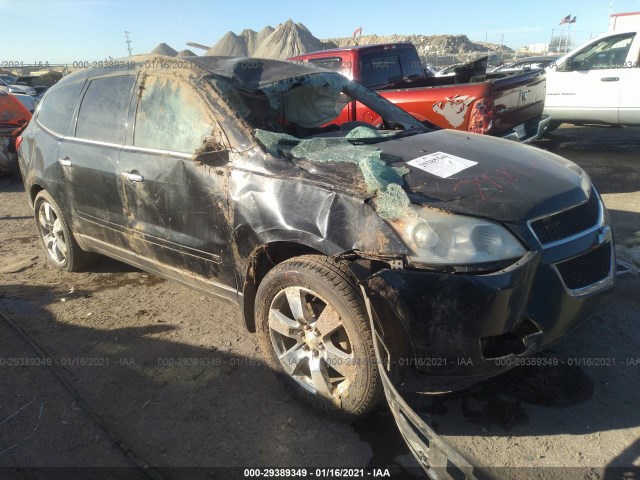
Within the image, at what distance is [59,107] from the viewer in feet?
14.3

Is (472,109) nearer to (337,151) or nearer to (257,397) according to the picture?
(337,151)

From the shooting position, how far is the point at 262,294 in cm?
274

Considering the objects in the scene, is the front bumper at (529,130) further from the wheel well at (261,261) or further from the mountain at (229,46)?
the mountain at (229,46)

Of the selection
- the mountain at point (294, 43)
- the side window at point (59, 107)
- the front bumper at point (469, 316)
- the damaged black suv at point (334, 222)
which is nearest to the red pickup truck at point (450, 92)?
the damaged black suv at point (334, 222)

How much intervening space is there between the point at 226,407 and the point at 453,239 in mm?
1577

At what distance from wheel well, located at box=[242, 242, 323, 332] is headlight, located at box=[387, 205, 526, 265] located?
Result: 1.98 feet

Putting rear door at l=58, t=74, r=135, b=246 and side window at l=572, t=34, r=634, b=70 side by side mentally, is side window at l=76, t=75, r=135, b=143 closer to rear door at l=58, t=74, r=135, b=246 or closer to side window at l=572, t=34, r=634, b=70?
rear door at l=58, t=74, r=135, b=246

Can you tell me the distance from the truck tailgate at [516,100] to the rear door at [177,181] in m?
3.90

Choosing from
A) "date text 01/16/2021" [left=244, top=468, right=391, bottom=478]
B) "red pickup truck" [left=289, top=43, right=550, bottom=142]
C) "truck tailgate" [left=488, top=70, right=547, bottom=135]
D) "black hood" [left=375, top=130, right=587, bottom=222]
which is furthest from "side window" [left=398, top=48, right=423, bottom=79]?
"date text 01/16/2021" [left=244, top=468, right=391, bottom=478]

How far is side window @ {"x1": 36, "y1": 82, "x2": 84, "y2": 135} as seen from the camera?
13.7 feet

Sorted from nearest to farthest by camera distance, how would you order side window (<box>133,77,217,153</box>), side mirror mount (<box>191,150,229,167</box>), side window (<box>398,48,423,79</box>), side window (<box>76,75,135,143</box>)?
side mirror mount (<box>191,150,229,167</box>) → side window (<box>133,77,217,153</box>) → side window (<box>76,75,135,143</box>) → side window (<box>398,48,423,79</box>)

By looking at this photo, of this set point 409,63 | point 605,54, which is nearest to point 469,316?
point 409,63

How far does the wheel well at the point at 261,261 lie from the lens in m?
2.72

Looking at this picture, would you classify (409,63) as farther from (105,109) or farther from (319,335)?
(319,335)
